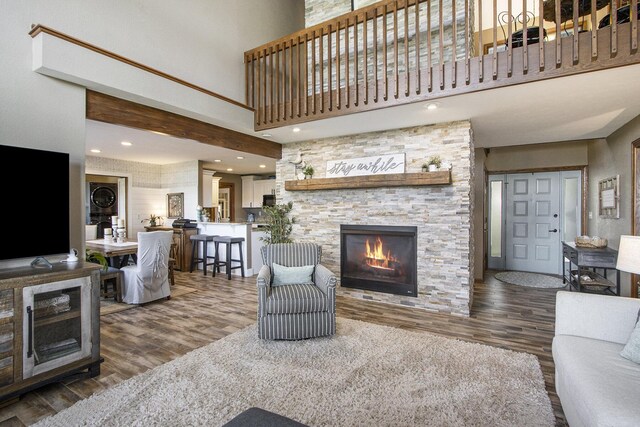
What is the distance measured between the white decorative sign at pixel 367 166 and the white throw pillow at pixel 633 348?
9.21 ft

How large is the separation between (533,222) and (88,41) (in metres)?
7.55

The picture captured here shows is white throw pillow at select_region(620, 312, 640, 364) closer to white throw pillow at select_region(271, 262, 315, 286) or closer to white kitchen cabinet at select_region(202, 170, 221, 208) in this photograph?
white throw pillow at select_region(271, 262, 315, 286)

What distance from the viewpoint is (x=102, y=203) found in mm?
6930

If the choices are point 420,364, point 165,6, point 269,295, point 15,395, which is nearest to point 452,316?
point 420,364

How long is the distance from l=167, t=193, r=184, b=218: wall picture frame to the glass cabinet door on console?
5.10 m

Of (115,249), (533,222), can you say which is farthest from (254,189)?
(533,222)

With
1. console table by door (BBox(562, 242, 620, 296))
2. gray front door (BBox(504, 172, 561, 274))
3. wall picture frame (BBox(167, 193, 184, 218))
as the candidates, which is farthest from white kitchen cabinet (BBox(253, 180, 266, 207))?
console table by door (BBox(562, 242, 620, 296))

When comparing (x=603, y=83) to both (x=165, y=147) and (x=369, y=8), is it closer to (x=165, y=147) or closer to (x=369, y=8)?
(x=369, y=8)

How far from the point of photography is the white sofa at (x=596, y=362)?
1.33 metres

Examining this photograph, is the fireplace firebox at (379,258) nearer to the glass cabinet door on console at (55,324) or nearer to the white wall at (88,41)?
the white wall at (88,41)

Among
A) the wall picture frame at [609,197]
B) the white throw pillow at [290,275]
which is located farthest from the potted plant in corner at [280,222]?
the wall picture frame at [609,197]

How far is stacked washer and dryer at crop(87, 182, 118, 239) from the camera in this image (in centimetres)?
679

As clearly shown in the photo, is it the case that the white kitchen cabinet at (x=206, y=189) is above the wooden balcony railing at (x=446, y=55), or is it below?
below

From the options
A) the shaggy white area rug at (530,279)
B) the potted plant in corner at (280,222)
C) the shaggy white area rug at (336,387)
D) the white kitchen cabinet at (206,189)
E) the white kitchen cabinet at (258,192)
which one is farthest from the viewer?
the white kitchen cabinet at (258,192)
